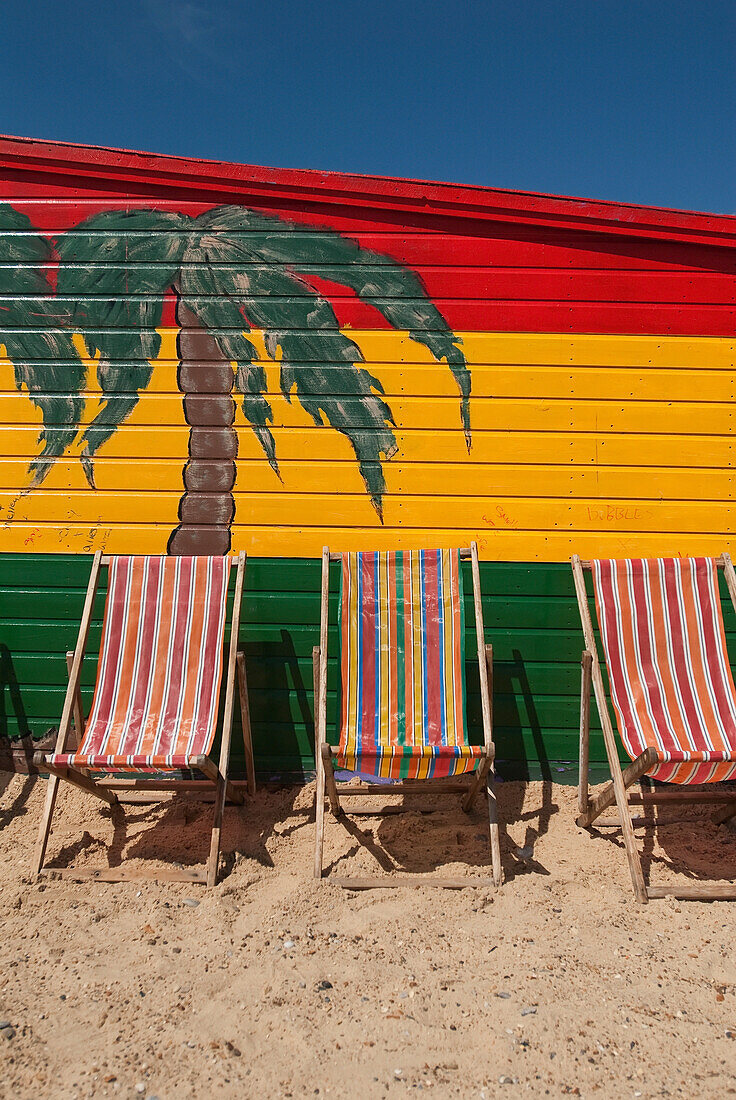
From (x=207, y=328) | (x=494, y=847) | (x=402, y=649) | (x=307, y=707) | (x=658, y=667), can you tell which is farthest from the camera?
(x=207, y=328)

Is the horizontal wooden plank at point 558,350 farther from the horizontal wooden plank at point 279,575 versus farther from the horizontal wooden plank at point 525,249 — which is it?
the horizontal wooden plank at point 279,575

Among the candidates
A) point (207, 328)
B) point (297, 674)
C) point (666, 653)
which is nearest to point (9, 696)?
point (297, 674)

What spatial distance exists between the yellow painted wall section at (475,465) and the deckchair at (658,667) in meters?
0.29

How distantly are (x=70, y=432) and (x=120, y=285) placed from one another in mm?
782

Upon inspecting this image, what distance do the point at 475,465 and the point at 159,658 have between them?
1.74 metres

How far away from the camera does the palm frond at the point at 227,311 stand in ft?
11.9

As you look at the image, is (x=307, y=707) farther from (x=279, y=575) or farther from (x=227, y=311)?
(x=227, y=311)

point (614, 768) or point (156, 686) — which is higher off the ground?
point (156, 686)

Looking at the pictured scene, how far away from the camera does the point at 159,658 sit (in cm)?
324

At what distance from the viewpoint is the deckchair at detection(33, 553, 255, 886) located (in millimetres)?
2867

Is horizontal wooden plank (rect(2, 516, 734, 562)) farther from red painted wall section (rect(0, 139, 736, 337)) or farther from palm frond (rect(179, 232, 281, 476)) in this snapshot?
red painted wall section (rect(0, 139, 736, 337))

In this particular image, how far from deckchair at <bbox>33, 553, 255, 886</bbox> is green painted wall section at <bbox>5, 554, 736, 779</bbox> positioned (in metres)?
0.24

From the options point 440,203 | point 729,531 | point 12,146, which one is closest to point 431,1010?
point 729,531

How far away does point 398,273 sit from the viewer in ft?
12.0
